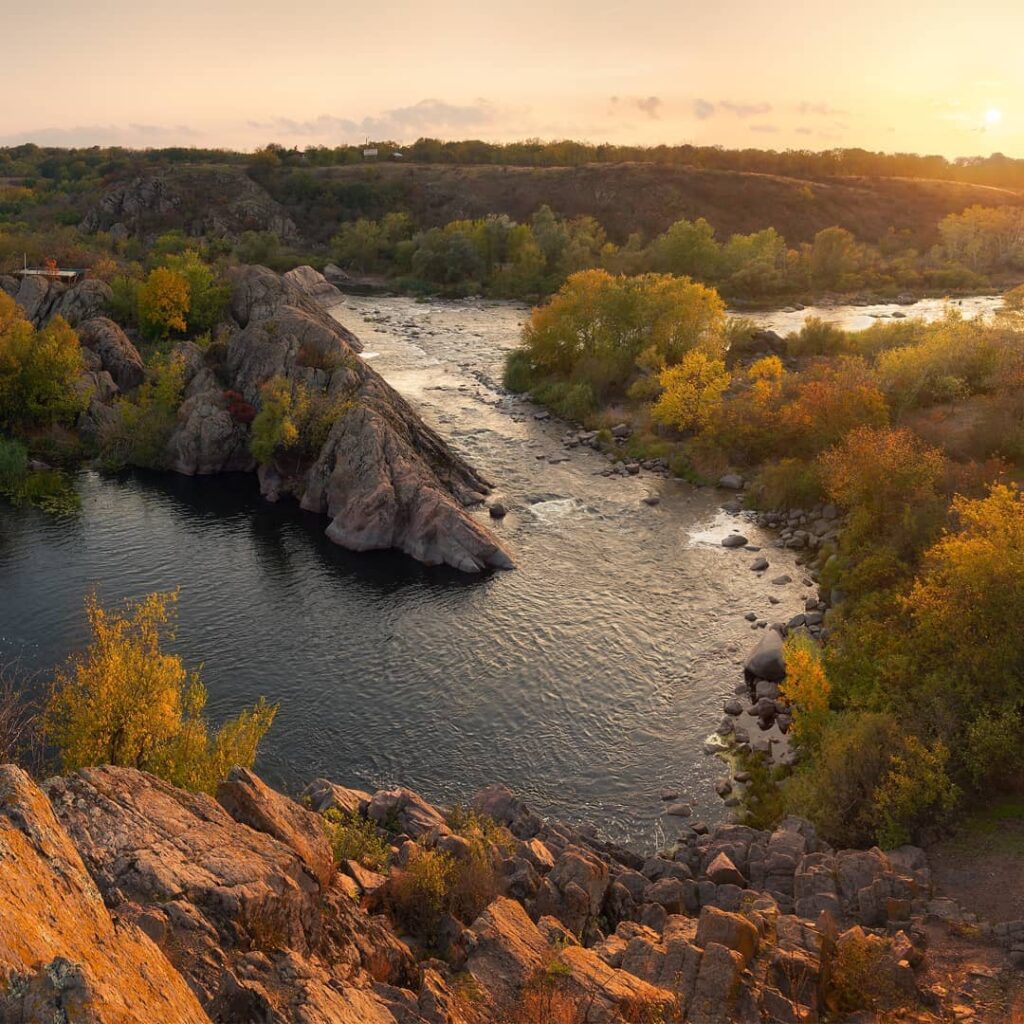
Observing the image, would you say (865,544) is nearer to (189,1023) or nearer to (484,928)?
(484,928)

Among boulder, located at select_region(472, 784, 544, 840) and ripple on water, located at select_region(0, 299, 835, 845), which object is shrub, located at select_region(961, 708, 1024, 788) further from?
boulder, located at select_region(472, 784, 544, 840)

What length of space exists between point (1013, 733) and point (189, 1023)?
31.8 m

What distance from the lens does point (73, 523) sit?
2400 inches

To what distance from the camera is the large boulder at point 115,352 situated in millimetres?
80188

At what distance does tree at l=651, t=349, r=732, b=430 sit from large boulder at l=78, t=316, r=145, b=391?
47.2m

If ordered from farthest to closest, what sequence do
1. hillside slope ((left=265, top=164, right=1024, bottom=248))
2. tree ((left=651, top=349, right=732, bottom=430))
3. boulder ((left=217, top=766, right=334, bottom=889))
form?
hillside slope ((left=265, top=164, right=1024, bottom=248)) < tree ((left=651, top=349, right=732, bottom=430)) < boulder ((left=217, top=766, right=334, bottom=889))

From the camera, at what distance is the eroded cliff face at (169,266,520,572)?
58.8 meters

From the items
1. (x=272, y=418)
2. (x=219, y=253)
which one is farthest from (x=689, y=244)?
(x=272, y=418)

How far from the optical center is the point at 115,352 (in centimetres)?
8050

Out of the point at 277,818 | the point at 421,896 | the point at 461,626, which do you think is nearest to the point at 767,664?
the point at 461,626

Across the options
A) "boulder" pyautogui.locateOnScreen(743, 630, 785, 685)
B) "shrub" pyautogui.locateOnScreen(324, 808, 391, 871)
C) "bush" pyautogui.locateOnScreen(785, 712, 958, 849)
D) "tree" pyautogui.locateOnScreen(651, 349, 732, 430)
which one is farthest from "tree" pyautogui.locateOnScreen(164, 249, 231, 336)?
"bush" pyautogui.locateOnScreen(785, 712, 958, 849)

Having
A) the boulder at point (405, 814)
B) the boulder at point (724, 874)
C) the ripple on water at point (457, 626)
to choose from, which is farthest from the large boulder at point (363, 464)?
the boulder at point (724, 874)

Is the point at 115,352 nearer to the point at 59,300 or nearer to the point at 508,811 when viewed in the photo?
the point at 59,300

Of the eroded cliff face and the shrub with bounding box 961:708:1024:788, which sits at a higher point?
the eroded cliff face
